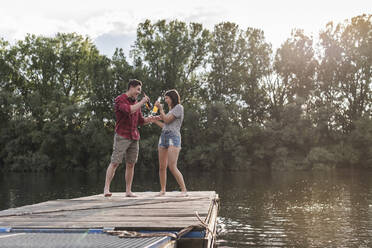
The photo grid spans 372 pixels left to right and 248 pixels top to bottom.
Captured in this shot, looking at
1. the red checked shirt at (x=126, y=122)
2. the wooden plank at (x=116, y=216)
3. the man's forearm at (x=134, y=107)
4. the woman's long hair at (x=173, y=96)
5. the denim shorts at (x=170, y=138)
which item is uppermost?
the woman's long hair at (x=173, y=96)

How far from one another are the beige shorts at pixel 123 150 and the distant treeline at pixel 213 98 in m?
26.8

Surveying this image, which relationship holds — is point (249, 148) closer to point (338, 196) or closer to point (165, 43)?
point (165, 43)

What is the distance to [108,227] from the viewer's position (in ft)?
12.6

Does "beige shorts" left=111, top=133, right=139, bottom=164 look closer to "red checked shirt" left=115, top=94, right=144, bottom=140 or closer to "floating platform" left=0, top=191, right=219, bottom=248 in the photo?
"red checked shirt" left=115, top=94, right=144, bottom=140

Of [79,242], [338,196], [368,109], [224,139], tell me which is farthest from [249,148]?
[79,242]

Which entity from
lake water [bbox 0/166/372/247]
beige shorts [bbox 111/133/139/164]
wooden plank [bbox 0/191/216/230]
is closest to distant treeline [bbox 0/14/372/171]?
lake water [bbox 0/166/372/247]

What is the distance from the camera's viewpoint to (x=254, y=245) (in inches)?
286

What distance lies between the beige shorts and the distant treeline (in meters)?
26.8

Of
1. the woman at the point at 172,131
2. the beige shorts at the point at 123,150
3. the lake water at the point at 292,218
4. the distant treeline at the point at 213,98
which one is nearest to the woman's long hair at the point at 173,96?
the woman at the point at 172,131

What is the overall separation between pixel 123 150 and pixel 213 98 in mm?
34057

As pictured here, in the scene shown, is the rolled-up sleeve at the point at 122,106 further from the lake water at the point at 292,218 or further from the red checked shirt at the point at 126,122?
the lake water at the point at 292,218

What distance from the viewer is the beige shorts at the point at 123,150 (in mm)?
6766

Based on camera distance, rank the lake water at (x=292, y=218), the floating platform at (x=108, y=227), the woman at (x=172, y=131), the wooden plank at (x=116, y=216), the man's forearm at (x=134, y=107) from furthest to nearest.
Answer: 1. the lake water at (x=292, y=218)
2. the woman at (x=172, y=131)
3. the man's forearm at (x=134, y=107)
4. the wooden plank at (x=116, y=216)
5. the floating platform at (x=108, y=227)

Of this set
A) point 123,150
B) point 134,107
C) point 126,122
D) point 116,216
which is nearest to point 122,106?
point 134,107
